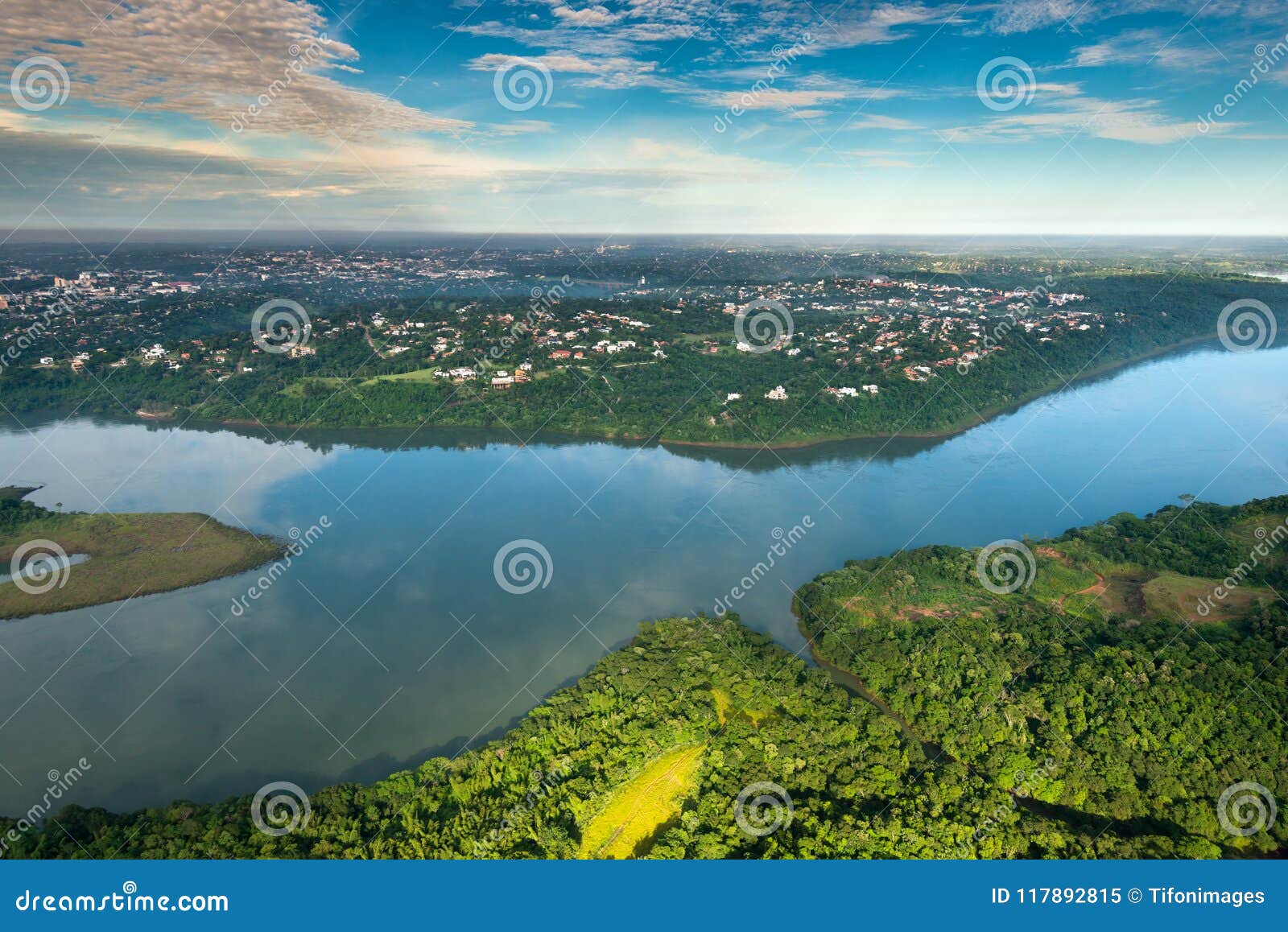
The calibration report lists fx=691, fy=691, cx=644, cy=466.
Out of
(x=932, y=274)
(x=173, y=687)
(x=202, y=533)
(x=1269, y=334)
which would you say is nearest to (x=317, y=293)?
(x=202, y=533)

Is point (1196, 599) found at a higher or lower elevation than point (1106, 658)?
higher

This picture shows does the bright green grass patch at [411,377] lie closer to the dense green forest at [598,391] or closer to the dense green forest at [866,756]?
the dense green forest at [598,391]

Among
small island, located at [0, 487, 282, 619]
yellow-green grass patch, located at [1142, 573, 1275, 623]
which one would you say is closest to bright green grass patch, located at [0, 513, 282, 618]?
small island, located at [0, 487, 282, 619]

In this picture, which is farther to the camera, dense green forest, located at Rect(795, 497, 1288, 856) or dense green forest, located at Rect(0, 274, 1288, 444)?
dense green forest, located at Rect(0, 274, 1288, 444)

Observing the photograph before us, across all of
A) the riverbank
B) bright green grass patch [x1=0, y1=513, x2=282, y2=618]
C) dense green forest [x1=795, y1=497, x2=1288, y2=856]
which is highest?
the riverbank

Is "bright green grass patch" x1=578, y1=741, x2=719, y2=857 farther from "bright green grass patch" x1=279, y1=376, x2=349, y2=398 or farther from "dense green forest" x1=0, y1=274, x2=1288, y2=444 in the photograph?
"bright green grass patch" x1=279, y1=376, x2=349, y2=398

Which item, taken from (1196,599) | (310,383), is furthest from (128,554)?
(1196,599)

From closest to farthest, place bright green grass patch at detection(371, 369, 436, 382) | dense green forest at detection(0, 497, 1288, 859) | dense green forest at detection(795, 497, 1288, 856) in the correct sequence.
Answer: dense green forest at detection(0, 497, 1288, 859), dense green forest at detection(795, 497, 1288, 856), bright green grass patch at detection(371, 369, 436, 382)

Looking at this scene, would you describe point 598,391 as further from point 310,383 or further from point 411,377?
point 310,383
